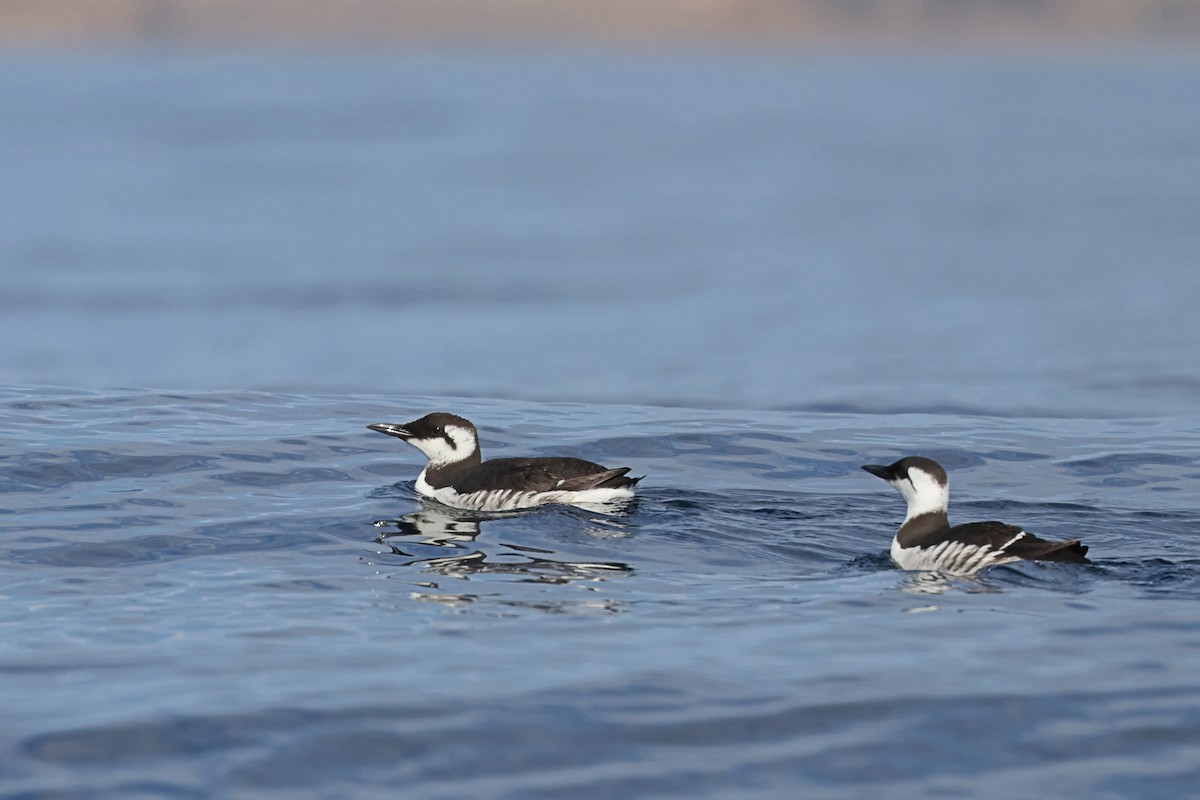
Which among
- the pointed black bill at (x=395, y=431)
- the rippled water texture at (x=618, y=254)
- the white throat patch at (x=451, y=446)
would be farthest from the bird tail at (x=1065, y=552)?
the rippled water texture at (x=618, y=254)

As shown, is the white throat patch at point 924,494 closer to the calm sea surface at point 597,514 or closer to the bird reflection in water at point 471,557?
the calm sea surface at point 597,514

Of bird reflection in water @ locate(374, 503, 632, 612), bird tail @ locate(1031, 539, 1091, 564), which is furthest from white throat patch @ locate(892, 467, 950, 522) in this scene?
bird reflection in water @ locate(374, 503, 632, 612)

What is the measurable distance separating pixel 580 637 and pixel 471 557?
240cm

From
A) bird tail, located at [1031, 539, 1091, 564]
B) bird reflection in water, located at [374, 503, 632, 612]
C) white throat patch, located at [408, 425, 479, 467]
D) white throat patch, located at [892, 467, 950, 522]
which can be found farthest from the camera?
white throat patch, located at [408, 425, 479, 467]

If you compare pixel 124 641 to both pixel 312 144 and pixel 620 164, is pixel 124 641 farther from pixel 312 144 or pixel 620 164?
pixel 312 144

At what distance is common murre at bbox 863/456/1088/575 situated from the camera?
1155 cm

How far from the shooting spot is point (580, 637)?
10.2 meters

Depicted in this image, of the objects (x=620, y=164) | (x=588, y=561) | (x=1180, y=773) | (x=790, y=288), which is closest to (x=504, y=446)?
(x=588, y=561)

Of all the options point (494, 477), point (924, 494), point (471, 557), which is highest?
point (924, 494)

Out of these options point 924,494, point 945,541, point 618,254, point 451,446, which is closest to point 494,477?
point 451,446

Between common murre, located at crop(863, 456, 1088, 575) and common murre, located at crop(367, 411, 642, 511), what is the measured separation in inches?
94.7

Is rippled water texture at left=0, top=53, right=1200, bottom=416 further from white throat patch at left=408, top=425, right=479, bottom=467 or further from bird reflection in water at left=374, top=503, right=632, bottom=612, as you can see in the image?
bird reflection in water at left=374, top=503, right=632, bottom=612

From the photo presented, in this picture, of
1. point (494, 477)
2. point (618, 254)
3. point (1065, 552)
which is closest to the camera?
point (1065, 552)

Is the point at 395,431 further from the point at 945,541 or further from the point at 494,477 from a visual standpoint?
the point at 945,541
